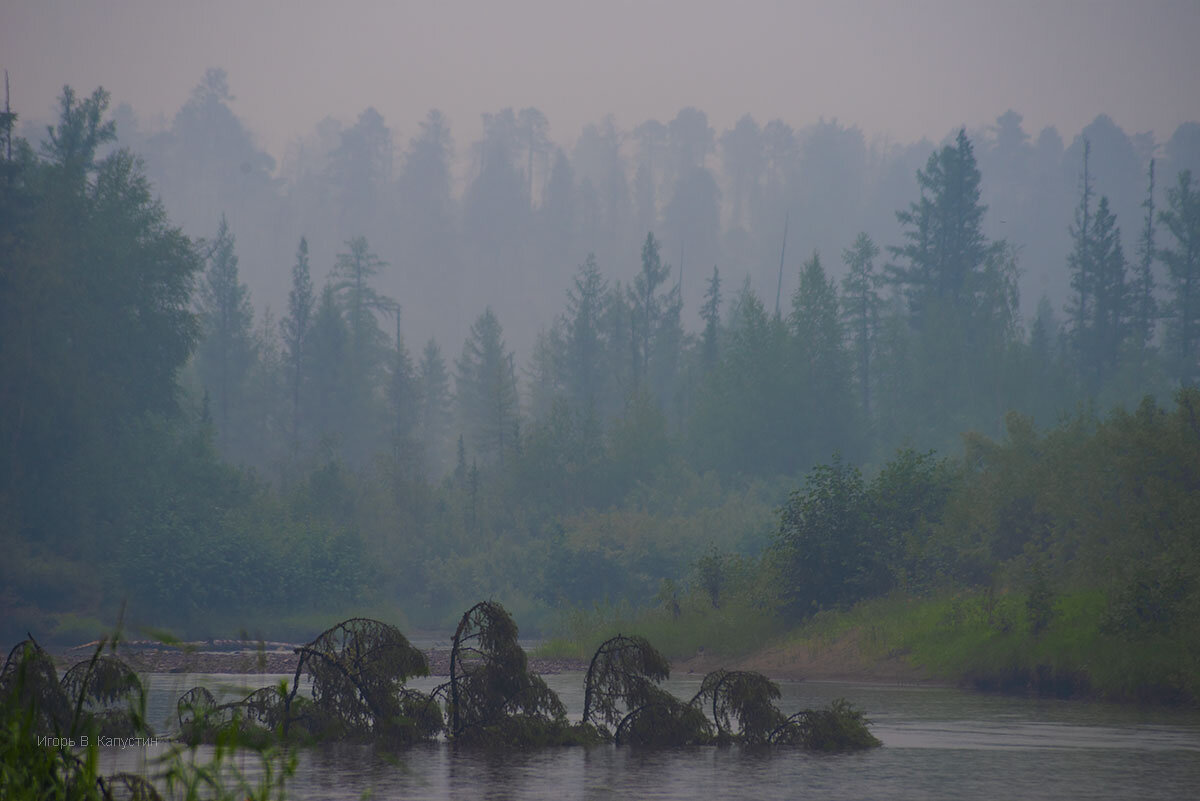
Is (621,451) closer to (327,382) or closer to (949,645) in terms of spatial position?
(327,382)

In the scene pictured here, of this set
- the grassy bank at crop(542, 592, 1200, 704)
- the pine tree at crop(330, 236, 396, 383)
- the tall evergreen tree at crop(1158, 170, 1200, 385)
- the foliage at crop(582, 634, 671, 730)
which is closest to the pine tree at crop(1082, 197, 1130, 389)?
the tall evergreen tree at crop(1158, 170, 1200, 385)

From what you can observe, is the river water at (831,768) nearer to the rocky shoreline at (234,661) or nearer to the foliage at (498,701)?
the foliage at (498,701)

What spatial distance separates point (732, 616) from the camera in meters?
44.2

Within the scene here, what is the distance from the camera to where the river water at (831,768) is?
1744 centimetres

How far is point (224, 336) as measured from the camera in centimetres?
10256

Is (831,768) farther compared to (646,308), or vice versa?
(646,308)

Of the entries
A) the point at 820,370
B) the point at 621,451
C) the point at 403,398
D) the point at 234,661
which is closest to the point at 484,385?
the point at 403,398

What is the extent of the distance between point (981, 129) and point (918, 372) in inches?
4354

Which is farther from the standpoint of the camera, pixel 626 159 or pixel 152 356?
pixel 626 159

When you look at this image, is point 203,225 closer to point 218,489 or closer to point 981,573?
point 218,489

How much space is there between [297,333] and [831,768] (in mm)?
88876

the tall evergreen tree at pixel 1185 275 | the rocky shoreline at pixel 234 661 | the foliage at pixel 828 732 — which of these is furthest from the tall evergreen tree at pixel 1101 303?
the foliage at pixel 828 732

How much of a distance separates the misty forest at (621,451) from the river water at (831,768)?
579 cm

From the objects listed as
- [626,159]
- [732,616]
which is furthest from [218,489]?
[626,159]
